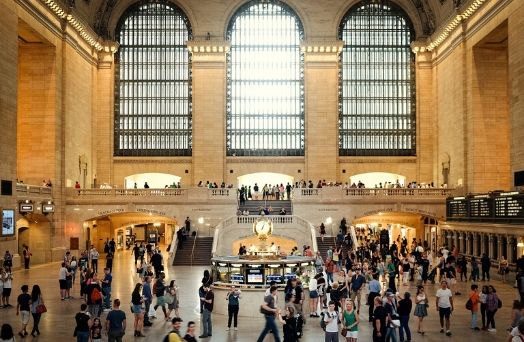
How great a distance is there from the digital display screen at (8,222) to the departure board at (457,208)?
23.3 metres

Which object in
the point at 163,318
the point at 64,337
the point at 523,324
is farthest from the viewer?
the point at 163,318

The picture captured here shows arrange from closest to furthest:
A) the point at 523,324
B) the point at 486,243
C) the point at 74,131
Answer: the point at 523,324 < the point at 486,243 < the point at 74,131

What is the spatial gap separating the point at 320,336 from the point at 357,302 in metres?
4.21

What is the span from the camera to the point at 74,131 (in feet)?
151

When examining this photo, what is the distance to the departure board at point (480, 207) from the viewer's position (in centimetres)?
3448

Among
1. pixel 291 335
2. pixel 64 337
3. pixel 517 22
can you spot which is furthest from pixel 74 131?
pixel 291 335

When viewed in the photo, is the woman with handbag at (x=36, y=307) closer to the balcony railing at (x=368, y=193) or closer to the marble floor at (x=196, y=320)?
the marble floor at (x=196, y=320)

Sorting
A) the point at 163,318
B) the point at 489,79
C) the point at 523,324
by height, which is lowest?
the point at 163,318

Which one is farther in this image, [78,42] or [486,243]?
[78,42]

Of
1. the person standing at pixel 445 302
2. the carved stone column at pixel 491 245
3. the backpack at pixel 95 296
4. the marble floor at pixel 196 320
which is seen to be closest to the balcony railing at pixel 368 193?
the carved stone column at pixel 491 245

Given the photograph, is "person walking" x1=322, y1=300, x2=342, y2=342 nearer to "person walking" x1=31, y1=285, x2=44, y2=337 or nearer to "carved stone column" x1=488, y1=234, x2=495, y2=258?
"person walking" x1=31, y1=285, x2=44, y2=337

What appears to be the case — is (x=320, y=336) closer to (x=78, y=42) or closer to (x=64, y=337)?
(x=64, y=337)

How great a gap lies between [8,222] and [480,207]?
22.9 metres

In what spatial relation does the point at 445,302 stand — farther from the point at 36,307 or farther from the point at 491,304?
the point at 36,307
